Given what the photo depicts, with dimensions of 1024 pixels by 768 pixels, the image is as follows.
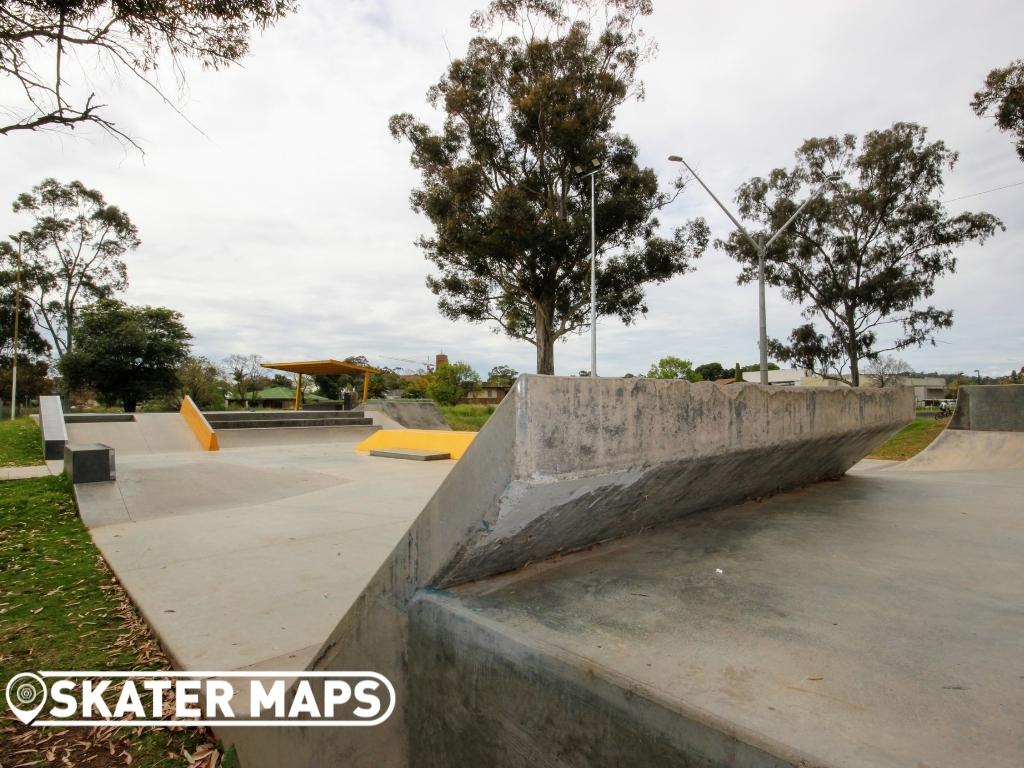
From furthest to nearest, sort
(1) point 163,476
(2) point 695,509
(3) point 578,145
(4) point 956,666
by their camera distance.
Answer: (3) point 578,145 → (1) point 163,476 → (2) point 695,509 → (4) point 956,666

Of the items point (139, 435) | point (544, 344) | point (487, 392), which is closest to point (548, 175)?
point (544, 344)

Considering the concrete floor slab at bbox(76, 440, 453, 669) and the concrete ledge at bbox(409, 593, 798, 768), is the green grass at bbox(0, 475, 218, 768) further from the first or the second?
the concrete ledge at bbox(409, 593, 798, 768)

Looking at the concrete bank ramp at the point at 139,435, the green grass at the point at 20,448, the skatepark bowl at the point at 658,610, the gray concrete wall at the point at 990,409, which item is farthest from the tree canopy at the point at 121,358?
the gray concrete wall at the point at 990,409

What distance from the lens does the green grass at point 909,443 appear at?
484 inches

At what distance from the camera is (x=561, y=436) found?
4.87ft

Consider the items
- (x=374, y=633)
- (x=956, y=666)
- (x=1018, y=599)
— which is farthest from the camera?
(x=374, y=633)

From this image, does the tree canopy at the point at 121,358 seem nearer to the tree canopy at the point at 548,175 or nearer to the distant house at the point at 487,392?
the tree canopy at the point at 548,175

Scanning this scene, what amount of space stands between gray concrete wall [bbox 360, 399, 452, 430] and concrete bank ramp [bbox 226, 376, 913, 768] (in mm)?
17889

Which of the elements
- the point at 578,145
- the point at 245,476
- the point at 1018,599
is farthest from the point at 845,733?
the point at 578,145

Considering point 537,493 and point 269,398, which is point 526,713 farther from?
point 269,398

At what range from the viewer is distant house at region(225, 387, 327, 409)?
54.3 metres

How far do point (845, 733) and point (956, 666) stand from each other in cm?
46

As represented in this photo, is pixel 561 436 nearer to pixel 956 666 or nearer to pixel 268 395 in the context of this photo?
pixel 956 666

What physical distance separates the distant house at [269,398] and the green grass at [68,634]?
50208mm
